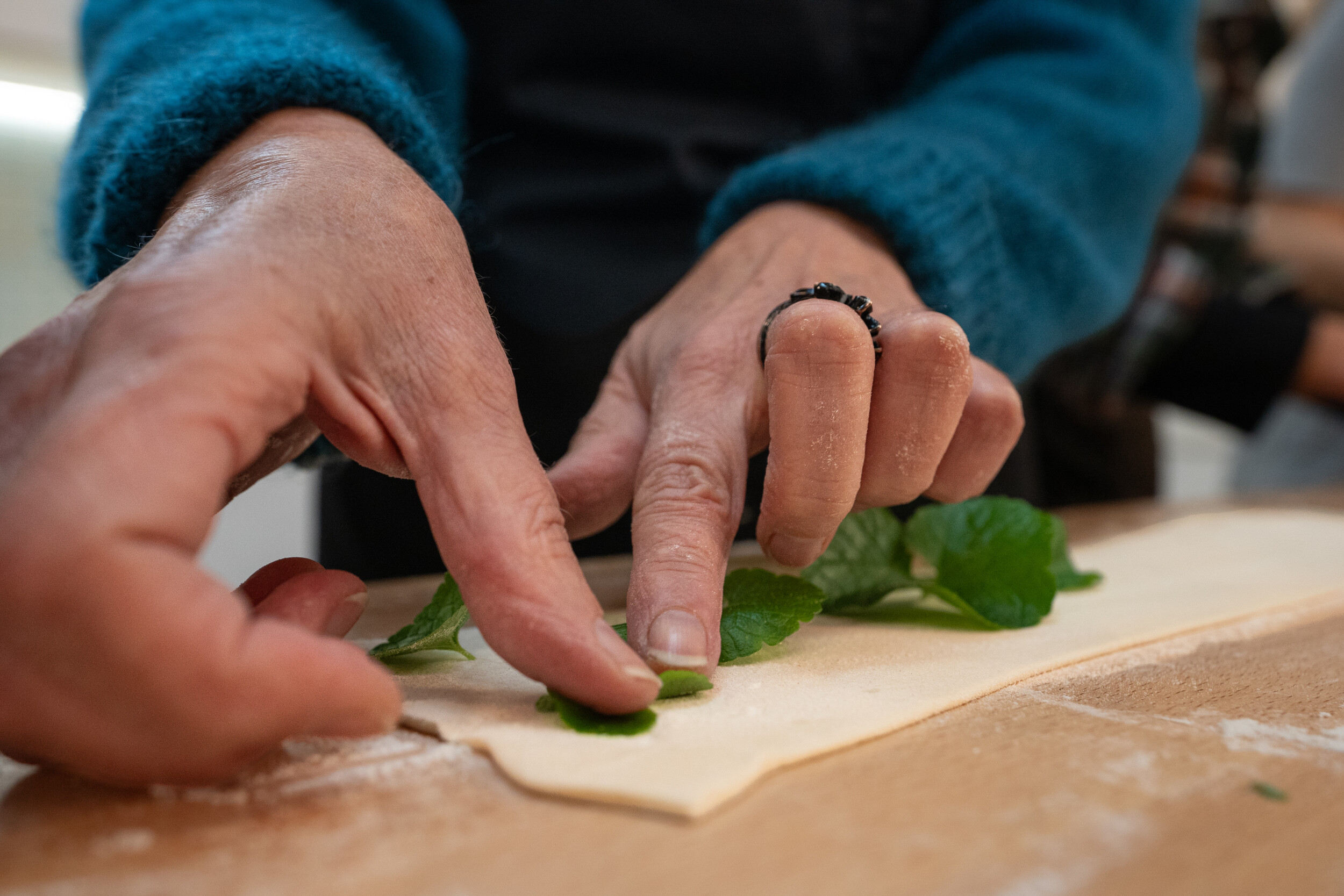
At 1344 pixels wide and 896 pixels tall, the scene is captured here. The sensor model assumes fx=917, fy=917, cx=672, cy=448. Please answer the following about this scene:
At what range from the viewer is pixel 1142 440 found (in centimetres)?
177

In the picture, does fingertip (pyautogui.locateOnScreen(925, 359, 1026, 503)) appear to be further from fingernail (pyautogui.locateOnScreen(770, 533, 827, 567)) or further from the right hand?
the right hand

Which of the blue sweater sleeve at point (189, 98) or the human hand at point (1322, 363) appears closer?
the blue sweater sleeve at point (189, 98)

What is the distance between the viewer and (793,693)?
479 millimetres

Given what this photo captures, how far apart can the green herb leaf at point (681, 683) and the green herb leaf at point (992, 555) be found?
0.80 ft

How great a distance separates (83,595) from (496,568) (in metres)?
0.16

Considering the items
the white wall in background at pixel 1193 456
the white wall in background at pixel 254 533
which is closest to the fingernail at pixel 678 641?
the white wall in background at pixel 254 533

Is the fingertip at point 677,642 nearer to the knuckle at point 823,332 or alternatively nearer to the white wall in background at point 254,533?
the knuckle at point 823,332

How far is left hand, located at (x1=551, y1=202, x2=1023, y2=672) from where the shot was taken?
1.66ft

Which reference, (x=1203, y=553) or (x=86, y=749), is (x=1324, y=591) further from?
(x=86, y=749)

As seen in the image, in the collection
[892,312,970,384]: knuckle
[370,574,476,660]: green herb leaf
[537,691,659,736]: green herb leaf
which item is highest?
[892,312,970,384]: knuckle

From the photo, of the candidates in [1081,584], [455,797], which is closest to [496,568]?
[455,797]

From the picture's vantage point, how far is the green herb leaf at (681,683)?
0.44 metres

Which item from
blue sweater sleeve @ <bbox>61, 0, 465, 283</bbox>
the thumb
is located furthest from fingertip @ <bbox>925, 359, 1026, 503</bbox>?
blue sweater sleeve @ <bbox>61, 0, 465, 283</bbox>

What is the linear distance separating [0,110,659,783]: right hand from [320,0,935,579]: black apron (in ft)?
1.53
